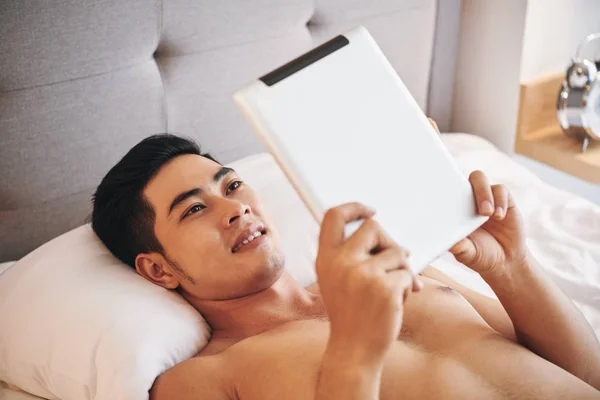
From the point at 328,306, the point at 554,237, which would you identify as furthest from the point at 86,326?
the point at 554,237

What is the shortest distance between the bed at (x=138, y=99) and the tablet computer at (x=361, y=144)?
0.48 metres

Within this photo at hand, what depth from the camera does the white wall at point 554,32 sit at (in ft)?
5.77

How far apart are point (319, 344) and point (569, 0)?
1.38m

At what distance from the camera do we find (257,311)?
108 centimetres

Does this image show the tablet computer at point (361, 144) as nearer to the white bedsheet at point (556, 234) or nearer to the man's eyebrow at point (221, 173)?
the man's eyebrow at point (221, 173)

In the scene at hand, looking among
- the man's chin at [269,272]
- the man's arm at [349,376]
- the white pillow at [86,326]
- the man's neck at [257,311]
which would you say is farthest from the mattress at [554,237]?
the man's arm at [349,376]

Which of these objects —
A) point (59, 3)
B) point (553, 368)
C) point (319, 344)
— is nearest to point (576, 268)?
point (553, 368)

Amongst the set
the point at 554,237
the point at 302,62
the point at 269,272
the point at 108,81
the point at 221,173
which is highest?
the point at 302,62

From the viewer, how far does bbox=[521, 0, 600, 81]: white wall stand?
5.77 ft

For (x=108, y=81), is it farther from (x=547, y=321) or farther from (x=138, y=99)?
(x=547, y=321)

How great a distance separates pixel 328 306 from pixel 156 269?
0.48 meters

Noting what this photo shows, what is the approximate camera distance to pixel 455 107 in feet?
6.55

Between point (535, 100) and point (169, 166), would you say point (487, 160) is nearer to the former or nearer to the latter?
point (535, 100)

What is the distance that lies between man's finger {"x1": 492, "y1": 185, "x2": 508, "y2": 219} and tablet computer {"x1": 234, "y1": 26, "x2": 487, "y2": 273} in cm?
4
